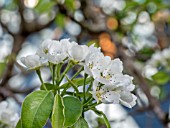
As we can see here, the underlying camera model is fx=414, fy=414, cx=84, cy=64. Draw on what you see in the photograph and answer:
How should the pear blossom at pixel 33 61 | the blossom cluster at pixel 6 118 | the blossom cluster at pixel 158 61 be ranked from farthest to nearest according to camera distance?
the blossom cluster at pixel 158 61 < the blossom cluster at pixel 6 118 < the pear blossom at pixel 33 61

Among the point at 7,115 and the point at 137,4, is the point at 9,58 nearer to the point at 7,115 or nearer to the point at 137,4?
the point at 137,4

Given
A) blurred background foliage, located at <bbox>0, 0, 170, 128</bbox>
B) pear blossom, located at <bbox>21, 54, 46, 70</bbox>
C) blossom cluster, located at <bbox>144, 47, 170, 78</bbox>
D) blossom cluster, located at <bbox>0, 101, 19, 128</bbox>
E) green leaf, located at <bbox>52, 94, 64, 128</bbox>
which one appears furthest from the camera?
blossom cluster, located at <bbox>144, 47, 170, 78</bbox>

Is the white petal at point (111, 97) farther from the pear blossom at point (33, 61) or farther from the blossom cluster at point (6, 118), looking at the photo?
the blossom cluster at point (6, 118)

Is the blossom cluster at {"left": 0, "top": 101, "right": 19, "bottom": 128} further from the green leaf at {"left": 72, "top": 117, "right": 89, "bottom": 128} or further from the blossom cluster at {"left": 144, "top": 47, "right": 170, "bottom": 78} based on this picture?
the blossom cluster at {"left": 144, "top": 47, "right": 170, "bottom": 78}

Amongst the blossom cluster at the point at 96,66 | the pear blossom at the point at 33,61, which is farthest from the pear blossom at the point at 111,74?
the pear blossom at the point at 33,61

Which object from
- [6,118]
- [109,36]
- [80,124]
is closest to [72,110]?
[80,124]

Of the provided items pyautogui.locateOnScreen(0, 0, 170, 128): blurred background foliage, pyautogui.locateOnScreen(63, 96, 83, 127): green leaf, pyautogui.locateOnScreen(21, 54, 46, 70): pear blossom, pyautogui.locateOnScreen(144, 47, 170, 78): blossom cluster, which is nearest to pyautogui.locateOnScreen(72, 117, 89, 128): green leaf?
pyautogui.locateOnScreen(63, 96, 83, 127): green leaf

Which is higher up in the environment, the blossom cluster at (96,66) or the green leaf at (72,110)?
the blossom cluster at (96,66)

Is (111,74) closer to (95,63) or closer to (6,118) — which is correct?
(95,63)
